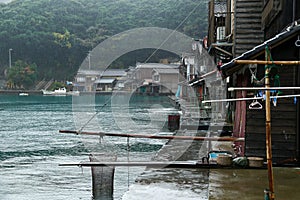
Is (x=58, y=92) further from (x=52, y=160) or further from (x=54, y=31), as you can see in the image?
(x=52, y=160)

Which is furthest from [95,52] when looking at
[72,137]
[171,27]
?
[72,137]

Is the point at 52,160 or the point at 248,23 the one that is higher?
the point at 248,23

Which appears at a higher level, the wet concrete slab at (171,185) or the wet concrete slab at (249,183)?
the wet concrete slab at (249,183)

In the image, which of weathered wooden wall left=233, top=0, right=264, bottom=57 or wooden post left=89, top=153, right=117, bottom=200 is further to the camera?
weathered wooden wall left=233, top=0, right=264, bottom=57

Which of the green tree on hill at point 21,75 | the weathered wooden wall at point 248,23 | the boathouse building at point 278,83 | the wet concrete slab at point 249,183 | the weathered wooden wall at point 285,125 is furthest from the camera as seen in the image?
the green tree on hill at point 21,75

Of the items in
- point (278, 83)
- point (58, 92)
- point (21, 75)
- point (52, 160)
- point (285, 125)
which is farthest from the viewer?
point (58, 92)

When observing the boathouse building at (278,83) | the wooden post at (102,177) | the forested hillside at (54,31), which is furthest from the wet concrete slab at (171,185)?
the forested hillside at (54,31)

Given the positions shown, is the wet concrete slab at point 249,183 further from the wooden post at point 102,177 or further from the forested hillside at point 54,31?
the forested hillside at point 54,31

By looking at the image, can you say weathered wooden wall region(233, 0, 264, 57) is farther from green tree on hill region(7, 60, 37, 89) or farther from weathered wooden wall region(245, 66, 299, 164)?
green tree on hill region(7, 60, 37, 89)

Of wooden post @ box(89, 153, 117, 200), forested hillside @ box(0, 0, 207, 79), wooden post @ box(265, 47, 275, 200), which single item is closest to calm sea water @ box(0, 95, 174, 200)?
wooden post @ box(89, 153, 117, 200)

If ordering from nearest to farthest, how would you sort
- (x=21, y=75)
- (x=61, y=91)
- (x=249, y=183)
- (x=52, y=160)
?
(x=249, y=183) → (x=52, y=160) → (x=21, y=75) → (x=61, y=91)

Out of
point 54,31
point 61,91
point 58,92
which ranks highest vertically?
point 54,31

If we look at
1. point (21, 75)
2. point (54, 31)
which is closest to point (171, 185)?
point (54, 31)

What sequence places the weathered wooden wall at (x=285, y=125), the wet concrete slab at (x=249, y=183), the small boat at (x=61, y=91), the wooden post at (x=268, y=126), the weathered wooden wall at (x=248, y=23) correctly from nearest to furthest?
1. the wooden post at (x=268, y=126)
2. the wet concrete slab at (x=249, y=183)
3. the weathered wooden wall at (x=285, y=125)
4. the weathered wooden wall at (x=248, y=23)
5. the small boat at (x=61, y=91)
